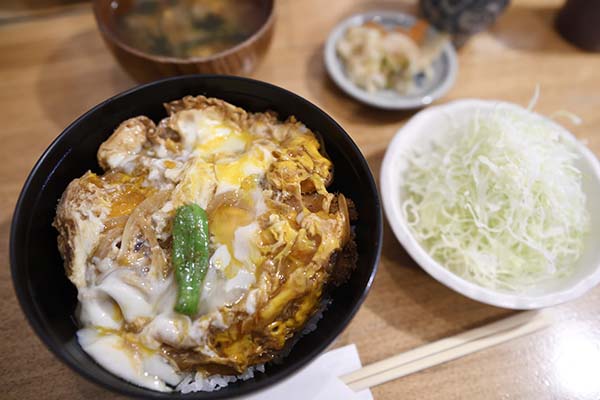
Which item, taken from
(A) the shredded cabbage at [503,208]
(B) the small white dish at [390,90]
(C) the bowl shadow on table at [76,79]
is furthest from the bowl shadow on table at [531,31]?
(C) the bowl shadow on table at [76,79]

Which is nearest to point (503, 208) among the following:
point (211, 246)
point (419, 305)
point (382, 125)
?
point (419, 305)

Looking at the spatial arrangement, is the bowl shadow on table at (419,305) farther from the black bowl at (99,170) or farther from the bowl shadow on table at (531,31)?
the bowl shadow on table at (531,31)

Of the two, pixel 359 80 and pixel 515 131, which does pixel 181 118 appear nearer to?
pixel 359 80

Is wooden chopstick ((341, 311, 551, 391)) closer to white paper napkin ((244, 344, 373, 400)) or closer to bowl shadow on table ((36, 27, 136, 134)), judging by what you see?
white paper napkin ((244, 344, 373, 400))

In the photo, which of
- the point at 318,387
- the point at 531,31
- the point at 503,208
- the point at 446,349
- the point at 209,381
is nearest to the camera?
the point at 209,381

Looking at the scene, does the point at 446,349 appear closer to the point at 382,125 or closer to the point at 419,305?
the point at 419,305
